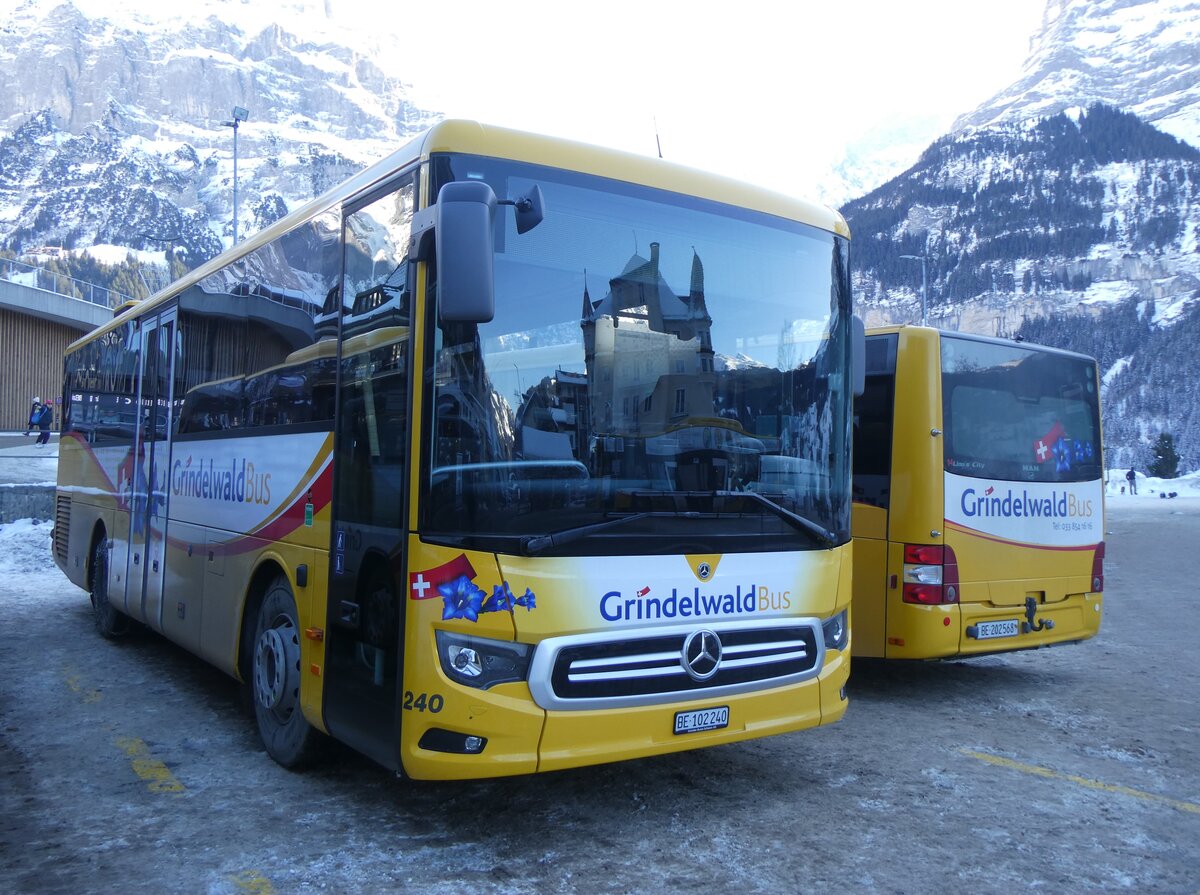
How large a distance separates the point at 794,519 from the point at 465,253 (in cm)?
198

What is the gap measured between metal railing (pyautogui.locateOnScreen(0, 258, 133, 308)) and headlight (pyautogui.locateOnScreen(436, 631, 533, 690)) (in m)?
38.9

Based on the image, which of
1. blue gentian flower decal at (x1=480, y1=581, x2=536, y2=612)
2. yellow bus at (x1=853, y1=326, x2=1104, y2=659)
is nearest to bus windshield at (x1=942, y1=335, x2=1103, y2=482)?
yellow bus at (x1=853, y1=326, x2=1104, y2=659)

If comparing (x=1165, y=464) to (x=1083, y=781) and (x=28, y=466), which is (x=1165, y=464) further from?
(x=1083, y=781)

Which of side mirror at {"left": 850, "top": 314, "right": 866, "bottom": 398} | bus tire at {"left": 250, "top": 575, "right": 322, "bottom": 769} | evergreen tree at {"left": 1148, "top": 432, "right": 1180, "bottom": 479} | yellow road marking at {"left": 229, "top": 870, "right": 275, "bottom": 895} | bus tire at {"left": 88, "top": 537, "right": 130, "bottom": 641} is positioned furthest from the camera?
evergreen tree at {"left": 1148, "top": 432, "right": 1180, "bottom": 479}

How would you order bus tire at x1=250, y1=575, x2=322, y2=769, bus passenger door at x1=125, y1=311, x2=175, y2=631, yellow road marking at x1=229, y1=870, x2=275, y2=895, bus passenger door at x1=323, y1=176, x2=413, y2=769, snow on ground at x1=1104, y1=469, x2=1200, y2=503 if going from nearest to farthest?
yellow road marking at x1=229, y1=870, x2=275, y2=895
bus passenger door at x1=323, y1=176, x2=413, y2=769
bus tire at x1=250, y1=575, x2=322, y2=769
bus passenger door at x1=125, y1=311, x2=175, y2=631
snow on ground at x1=1104, y1=469, x2=1200, y2=503

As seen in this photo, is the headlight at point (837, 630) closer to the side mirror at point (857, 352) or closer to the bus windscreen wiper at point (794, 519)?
the bus windscreen wiper at point (794, 519)

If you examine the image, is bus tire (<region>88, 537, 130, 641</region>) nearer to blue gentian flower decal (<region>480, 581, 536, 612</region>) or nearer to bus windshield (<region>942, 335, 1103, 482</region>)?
blue gentian flower decal (<region>480, 581, 536, 612</region>)

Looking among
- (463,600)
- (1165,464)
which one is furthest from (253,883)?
(1165,464)

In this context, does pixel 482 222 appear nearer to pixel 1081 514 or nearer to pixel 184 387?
pixel 184 387

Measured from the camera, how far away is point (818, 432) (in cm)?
525

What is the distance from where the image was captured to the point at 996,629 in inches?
305

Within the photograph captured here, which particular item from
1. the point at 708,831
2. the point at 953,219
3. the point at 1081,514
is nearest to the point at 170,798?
the point at 708,831

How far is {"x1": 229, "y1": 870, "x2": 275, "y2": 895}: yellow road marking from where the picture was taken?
4.02 m

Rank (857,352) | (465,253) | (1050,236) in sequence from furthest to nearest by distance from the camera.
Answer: (1050,236), (857,352), (465,253)
